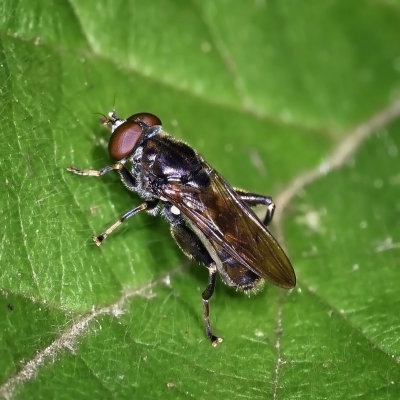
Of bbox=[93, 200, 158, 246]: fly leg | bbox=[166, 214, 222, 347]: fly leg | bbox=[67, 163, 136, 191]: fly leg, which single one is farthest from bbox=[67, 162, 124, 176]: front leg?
bbox=[166, 214, 222, 347]: fly leg

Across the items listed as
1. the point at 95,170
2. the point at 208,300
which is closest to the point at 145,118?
the point at 95,170

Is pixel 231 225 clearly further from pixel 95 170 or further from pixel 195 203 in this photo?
pixel 95 170

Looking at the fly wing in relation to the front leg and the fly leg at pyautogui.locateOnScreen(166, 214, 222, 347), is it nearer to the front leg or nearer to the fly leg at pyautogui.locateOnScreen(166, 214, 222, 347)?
the fly leg at pyautogui.locateOnScreen(166, 214, 222, 347)

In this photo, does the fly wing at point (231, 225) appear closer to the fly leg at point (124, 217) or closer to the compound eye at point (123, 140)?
the fly leg at point (124, 217)

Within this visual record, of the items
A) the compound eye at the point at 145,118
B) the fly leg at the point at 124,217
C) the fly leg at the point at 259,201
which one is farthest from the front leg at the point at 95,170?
the fly leg at the point at 259,201

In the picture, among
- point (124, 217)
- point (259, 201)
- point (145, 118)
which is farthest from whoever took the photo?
point (259, 201)

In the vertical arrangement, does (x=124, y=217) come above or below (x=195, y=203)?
above
